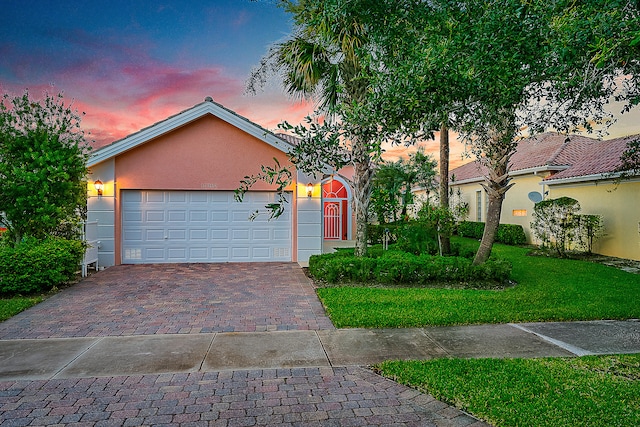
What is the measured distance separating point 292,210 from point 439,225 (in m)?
4.75

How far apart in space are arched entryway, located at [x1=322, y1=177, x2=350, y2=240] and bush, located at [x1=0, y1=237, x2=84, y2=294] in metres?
12.6

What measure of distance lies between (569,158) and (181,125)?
16.1 meters

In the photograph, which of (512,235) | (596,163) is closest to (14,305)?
(512,235)

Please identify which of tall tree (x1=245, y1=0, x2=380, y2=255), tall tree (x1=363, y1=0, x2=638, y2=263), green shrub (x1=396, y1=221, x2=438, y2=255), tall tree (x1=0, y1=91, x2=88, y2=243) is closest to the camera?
tall tree (x1=363, y1=0, x2=638, y2=263)

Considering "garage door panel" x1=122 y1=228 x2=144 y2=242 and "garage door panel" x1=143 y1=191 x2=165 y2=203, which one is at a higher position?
"garage door panel" x1=143 y1=191 x2=165 y2=203

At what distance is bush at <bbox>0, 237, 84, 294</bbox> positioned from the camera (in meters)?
7.68

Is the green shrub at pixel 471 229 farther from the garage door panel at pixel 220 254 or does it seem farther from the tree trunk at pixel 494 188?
the garage door panel at pixel 220 254

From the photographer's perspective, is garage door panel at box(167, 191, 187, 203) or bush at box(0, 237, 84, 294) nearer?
bush at box(0, 237, 84, 294)

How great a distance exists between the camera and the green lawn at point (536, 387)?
128 inches

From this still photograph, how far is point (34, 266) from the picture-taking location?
312 inches

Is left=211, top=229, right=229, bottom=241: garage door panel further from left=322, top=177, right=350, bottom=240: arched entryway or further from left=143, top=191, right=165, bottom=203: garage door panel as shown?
left=322, top=177, right=350, bottom=240: arched entryway

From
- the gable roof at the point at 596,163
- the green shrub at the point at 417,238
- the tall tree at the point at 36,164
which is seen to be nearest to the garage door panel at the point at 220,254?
the tall tree at the point at 36,164

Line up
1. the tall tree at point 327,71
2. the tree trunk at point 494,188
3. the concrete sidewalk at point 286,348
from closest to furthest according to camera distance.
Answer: the concrete sidewalk at point 286,348 < the tall tree at point 327,71 < the tree trunk at point 494,188

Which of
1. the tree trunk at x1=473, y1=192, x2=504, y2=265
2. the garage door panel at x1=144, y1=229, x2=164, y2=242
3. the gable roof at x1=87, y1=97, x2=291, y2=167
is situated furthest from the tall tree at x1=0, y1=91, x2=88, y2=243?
the tree trunk at x1=473, y1=192, x2=504, y2=265
